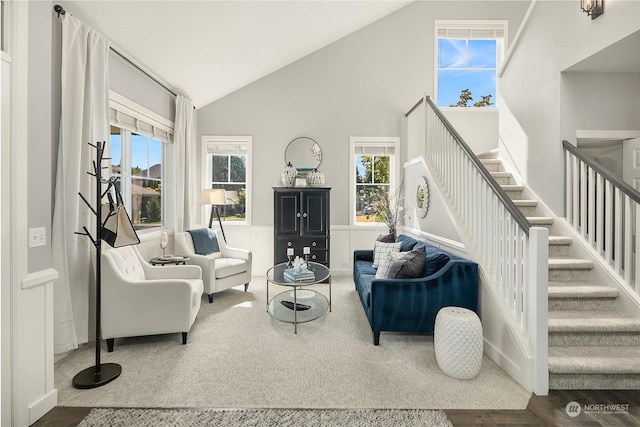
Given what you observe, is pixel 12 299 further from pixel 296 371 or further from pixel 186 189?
pixel 186 189

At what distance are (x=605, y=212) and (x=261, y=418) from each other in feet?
10.5

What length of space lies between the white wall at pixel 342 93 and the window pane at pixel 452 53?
0.73ft

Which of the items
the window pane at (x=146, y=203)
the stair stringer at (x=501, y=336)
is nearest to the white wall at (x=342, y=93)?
the window pane at (x=146, y=203)

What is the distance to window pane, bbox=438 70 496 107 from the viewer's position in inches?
217

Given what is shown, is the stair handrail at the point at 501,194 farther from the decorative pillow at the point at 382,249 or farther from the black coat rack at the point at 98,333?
the black coat rack at the point at 98,333

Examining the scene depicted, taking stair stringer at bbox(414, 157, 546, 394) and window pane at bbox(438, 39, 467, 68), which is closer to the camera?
stair stringer at bbox(414, 157, 546, 394)

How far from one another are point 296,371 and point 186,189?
11.0 ft

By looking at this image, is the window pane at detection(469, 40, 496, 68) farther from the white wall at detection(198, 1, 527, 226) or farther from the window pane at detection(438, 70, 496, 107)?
the white wall at detection(198, 1, 527, 226)

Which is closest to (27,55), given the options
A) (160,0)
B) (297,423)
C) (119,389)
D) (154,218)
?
(160,0)

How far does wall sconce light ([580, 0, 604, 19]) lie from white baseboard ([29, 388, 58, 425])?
16.4 feet

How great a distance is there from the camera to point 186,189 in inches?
187

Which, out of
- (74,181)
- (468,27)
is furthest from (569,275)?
(468,27)

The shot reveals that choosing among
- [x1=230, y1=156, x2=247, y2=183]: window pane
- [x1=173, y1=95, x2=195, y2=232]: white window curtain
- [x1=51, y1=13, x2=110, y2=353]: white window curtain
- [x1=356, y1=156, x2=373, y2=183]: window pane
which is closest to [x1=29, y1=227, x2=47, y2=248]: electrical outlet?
[x1=51, y1=13, x2=110, y2=353]: white window curtain

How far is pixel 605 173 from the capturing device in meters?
2.76
